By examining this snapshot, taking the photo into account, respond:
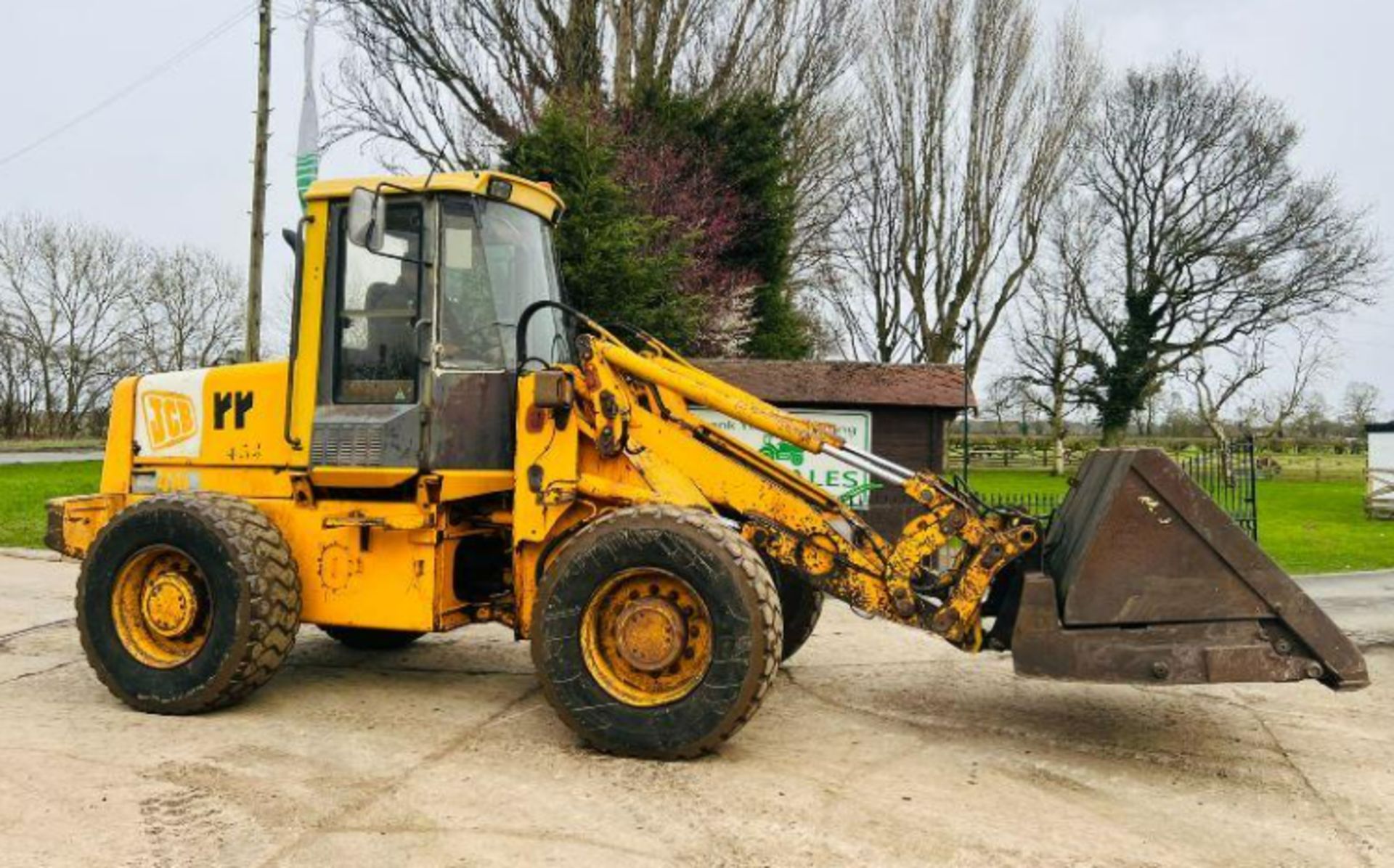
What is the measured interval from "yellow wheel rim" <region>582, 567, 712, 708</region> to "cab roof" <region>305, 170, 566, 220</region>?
2236mm

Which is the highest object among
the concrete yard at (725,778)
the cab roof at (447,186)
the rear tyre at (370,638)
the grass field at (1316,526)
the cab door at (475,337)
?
the cab roof at (447,186)

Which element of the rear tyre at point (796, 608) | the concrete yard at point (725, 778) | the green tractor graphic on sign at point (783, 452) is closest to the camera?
the concrete yard at point (725, 778)

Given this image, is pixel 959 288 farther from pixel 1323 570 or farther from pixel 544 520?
pixel 544 520

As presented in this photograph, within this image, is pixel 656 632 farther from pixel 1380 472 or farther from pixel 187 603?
pixel 1380 472

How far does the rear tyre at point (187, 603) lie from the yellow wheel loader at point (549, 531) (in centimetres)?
1

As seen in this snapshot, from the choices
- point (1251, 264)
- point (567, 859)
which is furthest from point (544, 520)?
point (1251, 264)

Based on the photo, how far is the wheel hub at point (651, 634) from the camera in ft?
16.6

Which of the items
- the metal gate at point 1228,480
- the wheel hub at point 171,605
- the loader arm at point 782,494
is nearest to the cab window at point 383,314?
the loader arm at point 782,494

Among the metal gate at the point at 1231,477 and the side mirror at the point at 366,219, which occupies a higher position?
the side mirror at the point at 366,219

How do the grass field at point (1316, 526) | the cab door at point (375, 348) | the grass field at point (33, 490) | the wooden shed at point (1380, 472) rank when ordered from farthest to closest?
the wooden shed at point (1380, 472), the grass field at point (33, 490), the grass field at point (1316, 526), the cab door at point (375, 348)

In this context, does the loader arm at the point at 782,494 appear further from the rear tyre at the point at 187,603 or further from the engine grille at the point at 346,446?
the rear tyre at the point at 187,603

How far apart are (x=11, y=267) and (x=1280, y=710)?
4619 centimetres

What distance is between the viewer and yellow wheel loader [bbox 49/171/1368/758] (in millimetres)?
4941

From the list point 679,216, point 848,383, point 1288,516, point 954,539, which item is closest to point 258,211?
point 679,216
